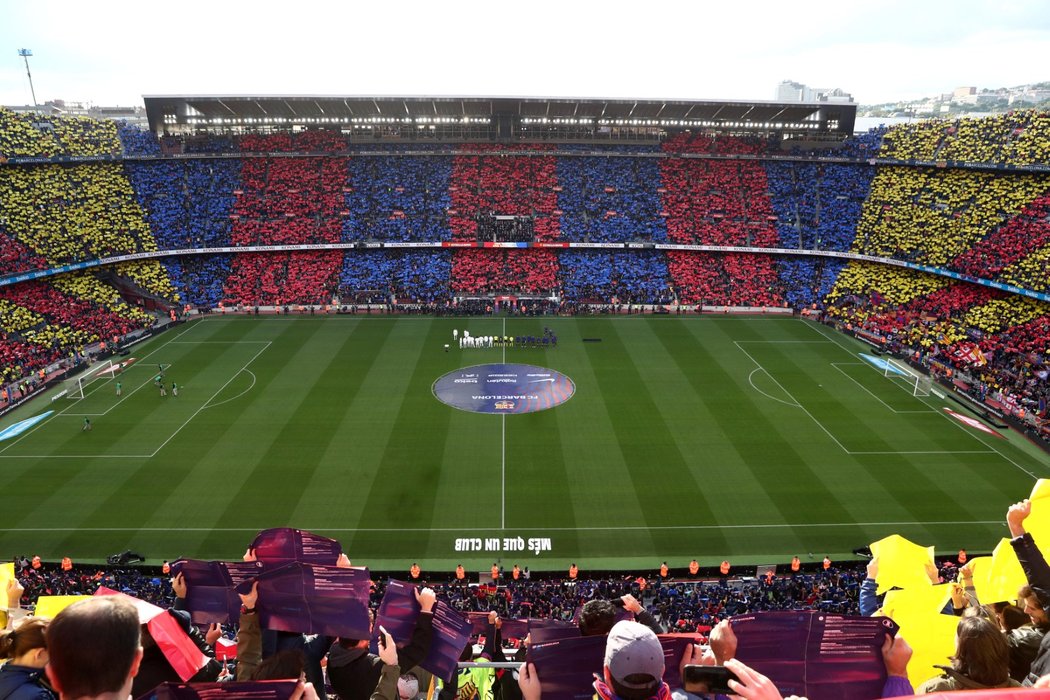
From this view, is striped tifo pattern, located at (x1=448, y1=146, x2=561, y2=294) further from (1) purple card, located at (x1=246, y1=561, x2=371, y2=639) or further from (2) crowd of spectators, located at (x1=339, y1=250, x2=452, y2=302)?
(1) purple card, located at (x1=246, y1=561, x2=371, y2=639)

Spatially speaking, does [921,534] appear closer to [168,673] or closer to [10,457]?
[168,673]

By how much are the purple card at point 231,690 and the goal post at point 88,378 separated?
43.5 meters

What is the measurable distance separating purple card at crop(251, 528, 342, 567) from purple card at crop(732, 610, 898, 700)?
5.20 m

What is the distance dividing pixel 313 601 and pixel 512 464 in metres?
25.9

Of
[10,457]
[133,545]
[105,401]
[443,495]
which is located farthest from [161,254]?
[443,495]

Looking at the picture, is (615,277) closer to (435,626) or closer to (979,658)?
(435,626)

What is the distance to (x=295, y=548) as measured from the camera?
325 inches

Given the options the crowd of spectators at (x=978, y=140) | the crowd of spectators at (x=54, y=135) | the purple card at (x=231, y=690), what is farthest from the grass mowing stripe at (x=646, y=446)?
the crowd of spectators at (x=54, y=135)

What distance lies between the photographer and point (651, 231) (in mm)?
65188

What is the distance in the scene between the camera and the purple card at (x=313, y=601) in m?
6.48

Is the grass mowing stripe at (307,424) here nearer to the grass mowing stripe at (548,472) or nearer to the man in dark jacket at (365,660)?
the grass mowing stripe at (548,472)

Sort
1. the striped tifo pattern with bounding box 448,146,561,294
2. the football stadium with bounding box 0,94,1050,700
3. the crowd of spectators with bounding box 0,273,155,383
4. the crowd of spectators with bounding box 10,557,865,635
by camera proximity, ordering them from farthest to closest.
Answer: the striped tifo pattern with bounding box 448,146,561,294
the crowd of spectators with bounding box 0,273,155,383
the football stadium with bounding box 0,94,1050,700
the crowd of spectators with bounding box 10,557,865,635

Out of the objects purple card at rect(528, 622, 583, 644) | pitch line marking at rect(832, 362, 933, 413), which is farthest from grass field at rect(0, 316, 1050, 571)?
purple card at rect(528, 622, 583, 644)

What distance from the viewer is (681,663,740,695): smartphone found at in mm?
3906
